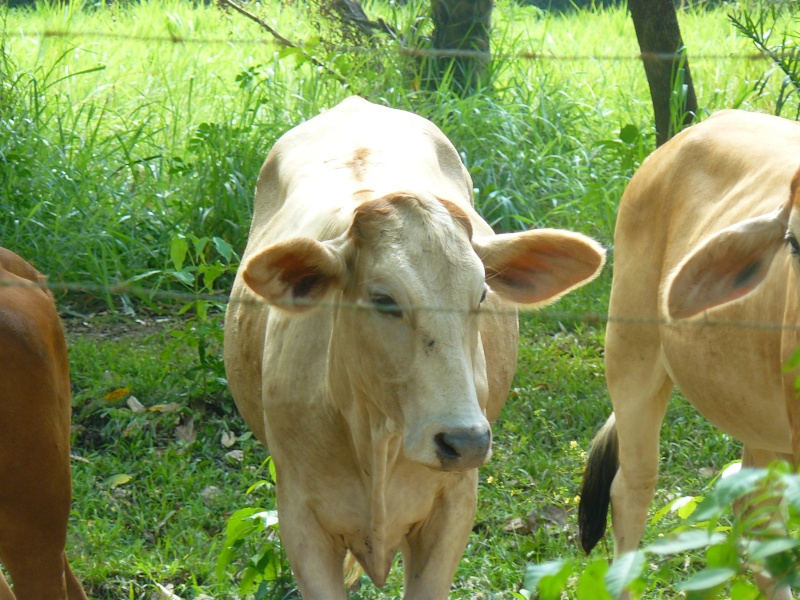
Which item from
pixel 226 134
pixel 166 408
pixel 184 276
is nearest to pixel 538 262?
pixel 184 276

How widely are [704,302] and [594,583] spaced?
5.11 feet

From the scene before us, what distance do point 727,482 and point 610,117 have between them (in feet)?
22.4

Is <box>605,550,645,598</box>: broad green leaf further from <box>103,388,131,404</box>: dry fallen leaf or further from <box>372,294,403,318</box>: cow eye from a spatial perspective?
<box>103,388,131,404</box>: dry fallen leaf

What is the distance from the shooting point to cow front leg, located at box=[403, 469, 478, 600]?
2969 mm

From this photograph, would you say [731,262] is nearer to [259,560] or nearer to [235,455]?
[259,560]

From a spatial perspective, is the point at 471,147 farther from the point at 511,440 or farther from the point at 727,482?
the point at 727,482

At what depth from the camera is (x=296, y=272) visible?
8.68 feet

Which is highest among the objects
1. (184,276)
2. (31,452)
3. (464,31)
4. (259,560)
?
(464,31)

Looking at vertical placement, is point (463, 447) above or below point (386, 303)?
below

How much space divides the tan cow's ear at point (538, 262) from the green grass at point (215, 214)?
0.33 m

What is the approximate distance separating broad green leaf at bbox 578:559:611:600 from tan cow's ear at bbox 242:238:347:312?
1208 mm

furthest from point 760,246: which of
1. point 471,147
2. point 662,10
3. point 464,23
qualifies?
point 464,23

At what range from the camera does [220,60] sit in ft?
30.2

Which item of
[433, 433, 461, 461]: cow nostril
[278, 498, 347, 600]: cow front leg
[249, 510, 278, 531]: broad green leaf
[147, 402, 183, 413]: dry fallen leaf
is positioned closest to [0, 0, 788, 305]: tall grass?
[147, 402, 183, 413]: dry fallen leaf
